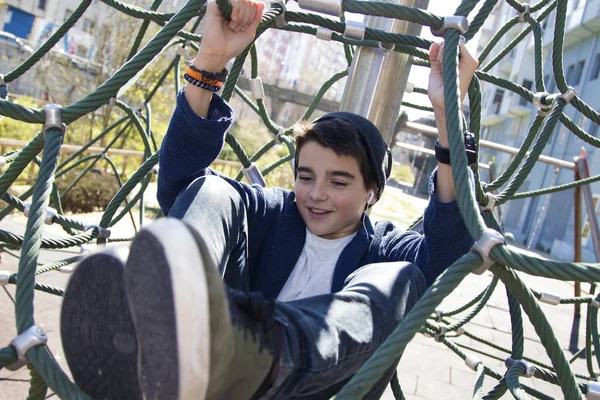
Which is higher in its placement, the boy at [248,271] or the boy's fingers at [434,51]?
the boy's fingers at [434,51]

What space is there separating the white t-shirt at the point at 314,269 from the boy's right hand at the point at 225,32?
1.21 ft

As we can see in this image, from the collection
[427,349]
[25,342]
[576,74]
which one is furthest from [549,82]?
[25,342]

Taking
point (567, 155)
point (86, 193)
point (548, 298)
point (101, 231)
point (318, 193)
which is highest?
point (567, 155)

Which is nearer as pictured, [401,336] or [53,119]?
[401,336]

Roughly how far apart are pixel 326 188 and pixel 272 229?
13 cm

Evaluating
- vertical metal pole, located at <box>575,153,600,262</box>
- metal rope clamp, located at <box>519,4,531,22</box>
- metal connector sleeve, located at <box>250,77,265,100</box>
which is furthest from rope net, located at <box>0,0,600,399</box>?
vertical metal pole, located at <box>575,153,600,262</box>

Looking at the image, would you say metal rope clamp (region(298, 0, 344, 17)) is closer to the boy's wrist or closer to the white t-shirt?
the boy's wrist

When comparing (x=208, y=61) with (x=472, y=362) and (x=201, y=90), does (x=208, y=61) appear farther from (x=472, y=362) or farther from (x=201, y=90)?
(x=472, y=362)

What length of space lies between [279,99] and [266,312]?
1866 centimetres

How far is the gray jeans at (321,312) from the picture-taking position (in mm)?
693

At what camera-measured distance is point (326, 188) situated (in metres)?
1.14

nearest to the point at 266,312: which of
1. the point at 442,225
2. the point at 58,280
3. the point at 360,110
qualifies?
the point at 442,225

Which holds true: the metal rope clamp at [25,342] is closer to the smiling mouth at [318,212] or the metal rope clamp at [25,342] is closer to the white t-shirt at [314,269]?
the white t-shirt at [314,269]

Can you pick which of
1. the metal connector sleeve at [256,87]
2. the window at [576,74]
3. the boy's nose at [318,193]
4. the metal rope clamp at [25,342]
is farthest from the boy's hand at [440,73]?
the window at [576,74]
